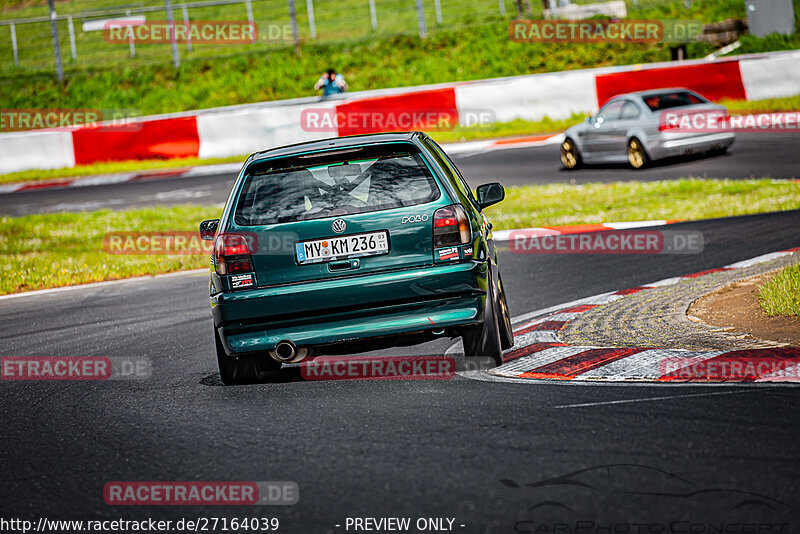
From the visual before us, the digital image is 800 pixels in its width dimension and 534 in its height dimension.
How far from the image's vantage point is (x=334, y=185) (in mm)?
6867

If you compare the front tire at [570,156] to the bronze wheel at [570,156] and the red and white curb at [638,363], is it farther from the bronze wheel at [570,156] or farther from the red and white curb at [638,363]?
the red and white curb at [638,363]

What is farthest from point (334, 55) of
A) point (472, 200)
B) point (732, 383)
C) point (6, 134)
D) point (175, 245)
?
point (732, 383)

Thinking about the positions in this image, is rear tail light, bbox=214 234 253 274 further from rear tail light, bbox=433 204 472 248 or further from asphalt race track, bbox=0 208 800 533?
rear tail light, bbox=433 204 472 248

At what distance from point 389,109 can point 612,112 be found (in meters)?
6.49

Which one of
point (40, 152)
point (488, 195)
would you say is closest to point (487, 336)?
point (488, 195)

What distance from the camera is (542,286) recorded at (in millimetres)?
10719

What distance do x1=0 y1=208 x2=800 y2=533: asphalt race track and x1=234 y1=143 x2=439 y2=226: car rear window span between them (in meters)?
1.06

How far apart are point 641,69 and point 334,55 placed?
13132 millimetres

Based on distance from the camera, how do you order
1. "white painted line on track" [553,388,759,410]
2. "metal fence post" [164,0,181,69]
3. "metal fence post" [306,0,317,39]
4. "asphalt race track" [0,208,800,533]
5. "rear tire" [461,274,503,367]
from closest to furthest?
"asphalt race track" [0,208,800,533], "white painted line on track" [553,388,759,410], "rear tire" [461,274,503,367], "metal fence post" [164,0,181,69], "metal fence post" [306,0,317,39]

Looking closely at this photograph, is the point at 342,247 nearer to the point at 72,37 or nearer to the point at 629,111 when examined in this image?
the point at 629,111

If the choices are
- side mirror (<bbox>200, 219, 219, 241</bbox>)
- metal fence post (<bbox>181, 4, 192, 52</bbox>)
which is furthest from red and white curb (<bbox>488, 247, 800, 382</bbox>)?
metal fence post (<bbox>181, 4, 192, 52</bbox>)

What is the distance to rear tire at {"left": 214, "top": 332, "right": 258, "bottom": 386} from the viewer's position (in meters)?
7.06

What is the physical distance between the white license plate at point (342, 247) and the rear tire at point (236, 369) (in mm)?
858

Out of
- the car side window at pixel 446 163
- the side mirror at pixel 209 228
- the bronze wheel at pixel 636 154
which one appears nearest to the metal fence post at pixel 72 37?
the bronze wheel at pixel 636 154
